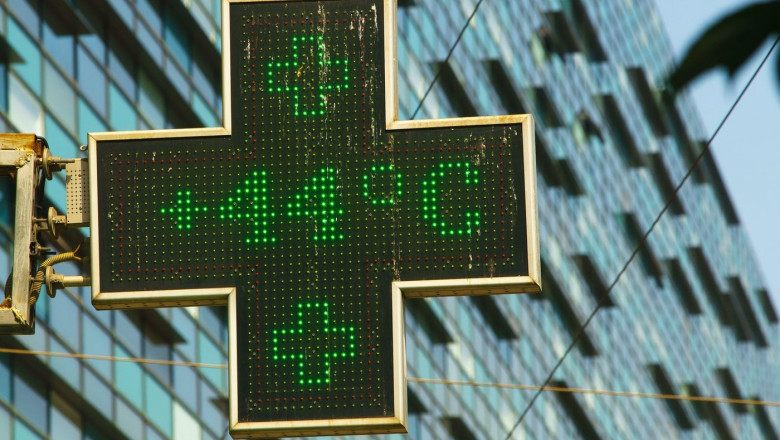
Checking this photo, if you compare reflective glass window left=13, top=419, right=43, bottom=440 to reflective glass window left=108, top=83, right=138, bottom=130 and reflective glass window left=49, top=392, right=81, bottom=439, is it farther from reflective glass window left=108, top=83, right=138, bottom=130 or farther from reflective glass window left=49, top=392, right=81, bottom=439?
reflective glass window left=108, top=83, right=138, bottom=130

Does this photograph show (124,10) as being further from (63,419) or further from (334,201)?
(334,201)

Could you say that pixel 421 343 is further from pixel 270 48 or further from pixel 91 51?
pixel 270 48

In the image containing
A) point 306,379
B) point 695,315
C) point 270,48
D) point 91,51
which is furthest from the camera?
point 695,315

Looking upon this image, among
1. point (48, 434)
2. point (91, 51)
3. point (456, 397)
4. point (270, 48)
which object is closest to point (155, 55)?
point (91, 51)

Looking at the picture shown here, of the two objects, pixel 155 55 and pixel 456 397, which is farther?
pixel 456 397

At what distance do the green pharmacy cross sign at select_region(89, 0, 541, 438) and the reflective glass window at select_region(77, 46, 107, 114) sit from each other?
2656cm

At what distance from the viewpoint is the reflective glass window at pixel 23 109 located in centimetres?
3102

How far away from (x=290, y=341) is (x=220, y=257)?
529 millimetres

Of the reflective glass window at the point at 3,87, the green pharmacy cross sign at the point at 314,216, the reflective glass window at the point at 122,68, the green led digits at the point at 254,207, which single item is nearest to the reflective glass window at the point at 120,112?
the reflective glass window at the point at 122,68

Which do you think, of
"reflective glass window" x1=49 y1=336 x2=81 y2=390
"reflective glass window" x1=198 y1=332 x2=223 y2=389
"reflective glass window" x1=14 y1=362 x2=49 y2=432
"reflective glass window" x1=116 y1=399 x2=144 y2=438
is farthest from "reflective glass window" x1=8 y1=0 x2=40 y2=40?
"reflective glass window" x1=198 y1=332 x2=223 y2=389

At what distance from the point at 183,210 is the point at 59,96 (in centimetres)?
2570

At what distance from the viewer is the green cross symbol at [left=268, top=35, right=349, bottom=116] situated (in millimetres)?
7855

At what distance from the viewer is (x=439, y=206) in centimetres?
767

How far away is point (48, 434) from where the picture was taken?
31031mm
